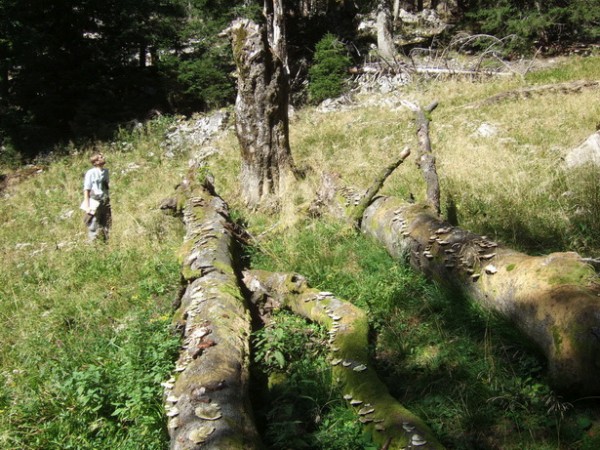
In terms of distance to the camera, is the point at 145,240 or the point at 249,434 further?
the point at 145,240

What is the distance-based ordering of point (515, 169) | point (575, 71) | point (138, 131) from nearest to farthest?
point (515, 169) < point (575, 71) < point (138, 131)

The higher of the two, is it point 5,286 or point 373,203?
point 373,203

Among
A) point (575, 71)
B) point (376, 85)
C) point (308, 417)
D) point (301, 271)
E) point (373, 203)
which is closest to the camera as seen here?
point (308, 417)

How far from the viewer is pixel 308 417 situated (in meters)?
3.05

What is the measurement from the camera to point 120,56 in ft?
59.7

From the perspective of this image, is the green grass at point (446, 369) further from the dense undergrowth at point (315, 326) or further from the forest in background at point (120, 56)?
the forest in background at point (120, 56)

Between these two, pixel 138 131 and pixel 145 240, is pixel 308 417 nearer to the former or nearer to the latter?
pixel 145 240

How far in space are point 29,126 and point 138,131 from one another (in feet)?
12.9

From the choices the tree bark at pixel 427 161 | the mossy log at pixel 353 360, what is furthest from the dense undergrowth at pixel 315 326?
the tree bark at pixel 427 161

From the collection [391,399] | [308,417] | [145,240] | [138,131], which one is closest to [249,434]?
[308,417]

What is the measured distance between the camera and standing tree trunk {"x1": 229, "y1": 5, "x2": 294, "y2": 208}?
7.37m

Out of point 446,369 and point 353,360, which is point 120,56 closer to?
point 353,360

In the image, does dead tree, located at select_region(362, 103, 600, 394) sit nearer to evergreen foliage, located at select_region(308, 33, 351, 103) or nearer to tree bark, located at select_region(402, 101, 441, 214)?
tree bark, located at select_region(402, 101, 441, 214)

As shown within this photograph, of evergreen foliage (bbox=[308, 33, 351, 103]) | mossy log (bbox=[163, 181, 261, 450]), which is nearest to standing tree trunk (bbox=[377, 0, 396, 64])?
evergreen foliage (bbox=[308, 33, 351, 103])
